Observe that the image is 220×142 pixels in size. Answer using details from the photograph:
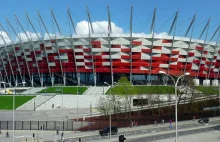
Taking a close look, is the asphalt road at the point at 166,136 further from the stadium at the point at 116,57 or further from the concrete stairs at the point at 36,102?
the stadium at the point at 116,57

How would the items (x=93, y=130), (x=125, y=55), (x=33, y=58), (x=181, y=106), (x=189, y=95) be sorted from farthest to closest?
(x=33, y=58) < (x=125, y=55) < (x=189, y=95) < (x=181, y=106) < (x=93, y=130)

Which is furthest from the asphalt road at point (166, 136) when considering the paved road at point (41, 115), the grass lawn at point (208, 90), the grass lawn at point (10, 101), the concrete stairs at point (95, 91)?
the grass lawn at point (10, 101)

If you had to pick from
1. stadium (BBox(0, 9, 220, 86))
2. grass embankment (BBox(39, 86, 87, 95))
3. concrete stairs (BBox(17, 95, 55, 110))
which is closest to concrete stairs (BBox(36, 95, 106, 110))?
concrete stairs (BBox(17, 95, 55, 110))

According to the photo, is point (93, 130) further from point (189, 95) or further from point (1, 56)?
point (1, 56)

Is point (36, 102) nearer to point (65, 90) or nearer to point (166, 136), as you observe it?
point (65, 90)

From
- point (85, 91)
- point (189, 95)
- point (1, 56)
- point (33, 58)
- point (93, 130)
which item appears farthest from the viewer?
point (1, 56)

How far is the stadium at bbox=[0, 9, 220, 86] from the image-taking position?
101 meters

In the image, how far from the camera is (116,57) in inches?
4016

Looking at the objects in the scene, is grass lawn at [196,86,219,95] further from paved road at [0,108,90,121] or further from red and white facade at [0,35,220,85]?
paved road at [0,108,90,121]

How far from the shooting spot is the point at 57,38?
4080 inches

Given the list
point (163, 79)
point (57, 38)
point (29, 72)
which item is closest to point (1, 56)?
point (29, 72)

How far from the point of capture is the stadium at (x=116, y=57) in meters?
101

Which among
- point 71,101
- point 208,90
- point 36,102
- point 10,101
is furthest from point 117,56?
point 10,101

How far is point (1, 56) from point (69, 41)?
3410 centimetres
